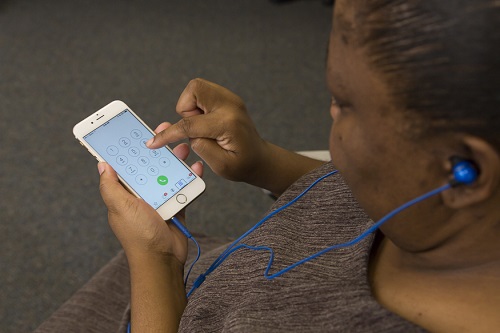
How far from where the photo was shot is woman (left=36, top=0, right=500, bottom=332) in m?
0.46

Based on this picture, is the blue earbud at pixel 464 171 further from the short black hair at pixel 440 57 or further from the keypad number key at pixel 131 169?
the keypad number key at pixel 131 169

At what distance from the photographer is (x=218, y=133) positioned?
3.02 ft

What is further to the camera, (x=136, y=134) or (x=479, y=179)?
(x=136, y=134)

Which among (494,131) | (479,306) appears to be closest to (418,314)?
(479,306)

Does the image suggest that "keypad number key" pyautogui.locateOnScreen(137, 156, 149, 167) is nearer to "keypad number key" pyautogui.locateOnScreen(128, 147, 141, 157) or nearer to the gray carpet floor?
"keypad number key" pyautogui.locateOnScreen(128, 147, 141, 157)

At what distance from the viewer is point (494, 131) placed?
47cm

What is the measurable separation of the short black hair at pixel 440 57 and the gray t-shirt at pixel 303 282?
239mm

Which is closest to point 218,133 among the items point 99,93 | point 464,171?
point 464,171

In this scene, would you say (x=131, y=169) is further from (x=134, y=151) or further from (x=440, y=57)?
(x=440, y=57)

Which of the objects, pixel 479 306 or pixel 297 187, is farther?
pixel 297 187

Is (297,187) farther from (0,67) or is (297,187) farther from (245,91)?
(0,67)

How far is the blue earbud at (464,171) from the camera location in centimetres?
49

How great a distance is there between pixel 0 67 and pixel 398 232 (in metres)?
2.10

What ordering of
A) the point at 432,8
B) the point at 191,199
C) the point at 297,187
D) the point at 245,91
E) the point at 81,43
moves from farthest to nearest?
the point at 81,43
the point at 245,91
the point at 191,199
the point at 297,187
the point at 432,8
